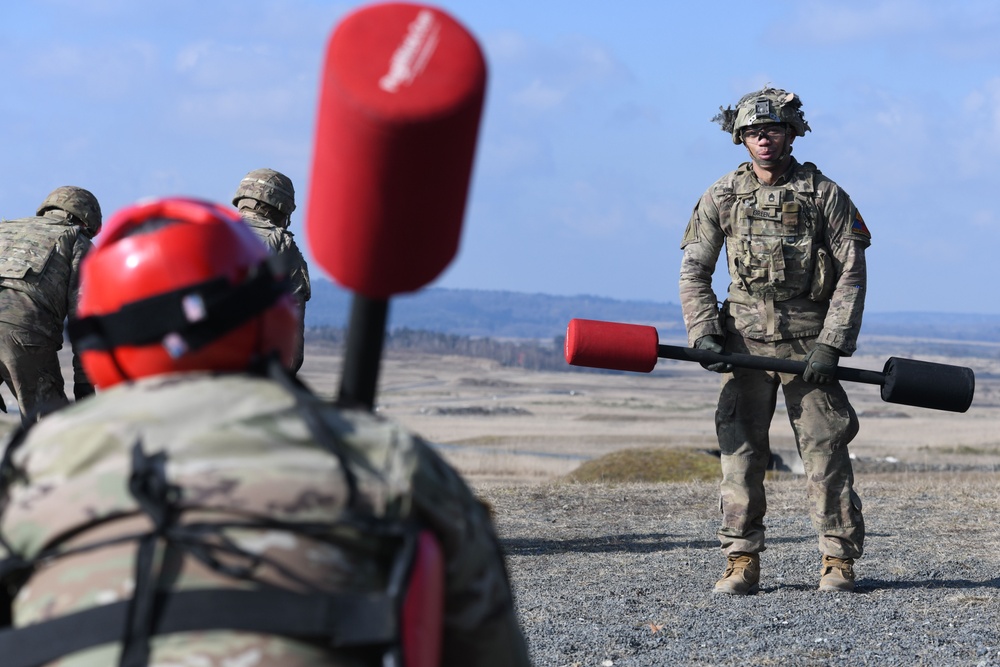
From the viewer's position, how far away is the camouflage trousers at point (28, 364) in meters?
8.23

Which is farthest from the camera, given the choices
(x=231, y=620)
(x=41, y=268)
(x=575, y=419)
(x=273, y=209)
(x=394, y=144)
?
(x=575, y=419)

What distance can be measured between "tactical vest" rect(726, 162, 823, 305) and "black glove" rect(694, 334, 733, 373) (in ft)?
1.04

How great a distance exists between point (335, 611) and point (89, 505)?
394 mm

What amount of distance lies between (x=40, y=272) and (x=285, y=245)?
1.64 meters

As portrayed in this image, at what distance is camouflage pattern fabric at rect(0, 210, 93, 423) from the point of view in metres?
8.23

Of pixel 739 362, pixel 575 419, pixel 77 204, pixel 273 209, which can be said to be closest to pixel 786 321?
pixel 739 362

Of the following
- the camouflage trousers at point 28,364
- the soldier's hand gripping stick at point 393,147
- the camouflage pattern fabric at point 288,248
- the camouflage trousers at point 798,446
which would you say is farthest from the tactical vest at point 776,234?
the soldier's hand gripping stick at point 393,147

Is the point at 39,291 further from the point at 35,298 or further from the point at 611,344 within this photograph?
the point at 611,344

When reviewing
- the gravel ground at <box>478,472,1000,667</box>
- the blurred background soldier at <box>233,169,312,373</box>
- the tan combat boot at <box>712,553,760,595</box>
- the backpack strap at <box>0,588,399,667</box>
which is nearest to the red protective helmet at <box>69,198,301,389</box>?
the backpack strap at <box>0,588,399,667</box>

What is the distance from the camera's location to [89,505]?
193 cm

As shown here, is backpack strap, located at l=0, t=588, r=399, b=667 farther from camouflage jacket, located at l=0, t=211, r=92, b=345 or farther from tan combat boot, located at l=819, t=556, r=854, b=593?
camouflage jacket, located at l=0, t=211, r=92, b=345

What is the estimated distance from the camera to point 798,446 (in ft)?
21.9

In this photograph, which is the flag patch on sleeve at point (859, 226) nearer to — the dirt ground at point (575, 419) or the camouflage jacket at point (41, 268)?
the camouflage jacket at point (41, 268)

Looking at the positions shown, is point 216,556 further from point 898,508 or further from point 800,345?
point 898,508
